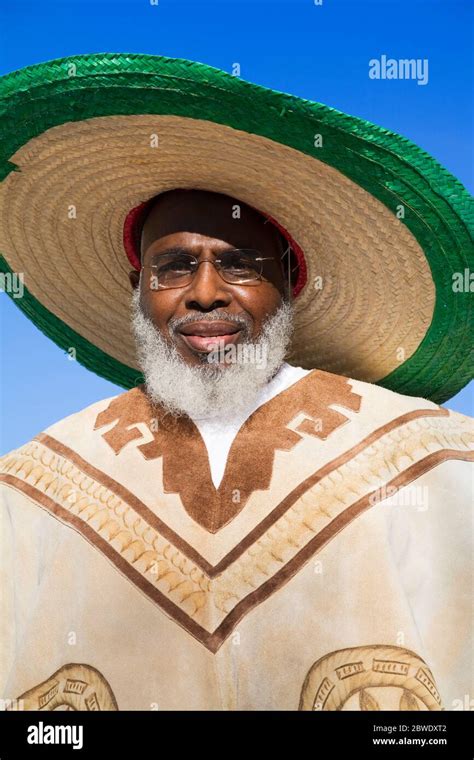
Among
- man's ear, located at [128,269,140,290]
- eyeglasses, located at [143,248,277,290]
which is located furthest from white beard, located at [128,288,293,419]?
man's ear, located at [128,269,140,290]

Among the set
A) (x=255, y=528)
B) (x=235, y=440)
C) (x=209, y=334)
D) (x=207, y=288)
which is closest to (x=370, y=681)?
(x=255, y=528)

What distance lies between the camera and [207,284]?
11.6ft

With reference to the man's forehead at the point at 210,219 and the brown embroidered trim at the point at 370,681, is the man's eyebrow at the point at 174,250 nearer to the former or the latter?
the man's forehead at the point at 210,219

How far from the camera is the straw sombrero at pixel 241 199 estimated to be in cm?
314

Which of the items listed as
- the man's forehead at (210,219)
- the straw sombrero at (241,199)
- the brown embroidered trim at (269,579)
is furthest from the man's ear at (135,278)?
the brown embroidered trim at (269,579)

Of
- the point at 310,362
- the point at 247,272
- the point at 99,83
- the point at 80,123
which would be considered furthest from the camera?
the point at 310,362

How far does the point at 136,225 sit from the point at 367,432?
4.31ft

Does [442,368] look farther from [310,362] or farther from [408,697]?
[408,697]

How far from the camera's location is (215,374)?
3604 millimetres

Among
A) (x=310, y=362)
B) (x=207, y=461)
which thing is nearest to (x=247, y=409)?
(x=207, y=461)

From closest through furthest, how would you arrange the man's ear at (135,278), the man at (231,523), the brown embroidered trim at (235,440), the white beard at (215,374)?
the man at (231,523), the brown embroidered trim at (235,440), the white beard at (215,374), the man's ear at (135,278)

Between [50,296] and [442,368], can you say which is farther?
[50,296]

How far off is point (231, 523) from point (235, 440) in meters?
0.32

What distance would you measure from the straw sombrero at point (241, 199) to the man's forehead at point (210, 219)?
51 millimetres
